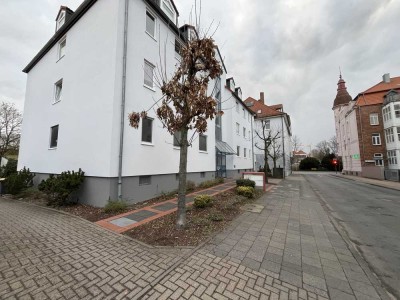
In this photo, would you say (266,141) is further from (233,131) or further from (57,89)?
(57,89)

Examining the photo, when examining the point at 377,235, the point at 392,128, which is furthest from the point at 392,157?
the point at 377,235

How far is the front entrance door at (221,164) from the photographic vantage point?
66.2 ft

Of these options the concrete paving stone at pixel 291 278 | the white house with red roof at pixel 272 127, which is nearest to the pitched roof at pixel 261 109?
the white house with red roof at pixel 272 127

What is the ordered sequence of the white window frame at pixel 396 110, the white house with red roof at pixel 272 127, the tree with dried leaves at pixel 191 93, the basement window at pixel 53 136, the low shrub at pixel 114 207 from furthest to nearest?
the white house with red roof at pixel 272 127
the white window frame at pixel 396 110
the basement window at pixel 53 136
the low shrub at pixel 114 207
the tree with dried leaves at pixel 191 93

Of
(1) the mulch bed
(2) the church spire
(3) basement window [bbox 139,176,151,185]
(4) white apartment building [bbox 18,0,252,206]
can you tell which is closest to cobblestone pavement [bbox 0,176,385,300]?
(1) the mulch bed

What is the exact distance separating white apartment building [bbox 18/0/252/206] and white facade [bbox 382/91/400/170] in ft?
103

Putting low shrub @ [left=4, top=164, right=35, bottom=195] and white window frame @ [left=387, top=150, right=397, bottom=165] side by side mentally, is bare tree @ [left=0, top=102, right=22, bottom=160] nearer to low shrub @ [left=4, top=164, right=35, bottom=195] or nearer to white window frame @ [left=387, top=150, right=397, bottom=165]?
low shrub @ [left=4, top=164, right=35, bottom=195]

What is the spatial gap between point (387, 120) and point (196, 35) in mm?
36372

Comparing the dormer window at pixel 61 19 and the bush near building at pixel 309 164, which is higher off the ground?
the dormer window at pixel 61 19

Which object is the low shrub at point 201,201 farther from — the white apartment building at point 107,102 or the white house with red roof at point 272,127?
the white house with red roof at point 272,127

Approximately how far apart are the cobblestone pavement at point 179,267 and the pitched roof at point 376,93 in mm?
36251

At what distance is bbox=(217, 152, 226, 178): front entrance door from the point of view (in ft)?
66.2

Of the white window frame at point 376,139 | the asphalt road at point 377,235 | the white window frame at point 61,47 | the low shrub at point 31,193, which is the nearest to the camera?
the asphalt road at point 377,235

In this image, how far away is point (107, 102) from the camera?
26.8 feet
